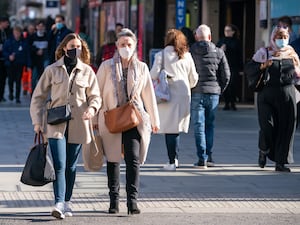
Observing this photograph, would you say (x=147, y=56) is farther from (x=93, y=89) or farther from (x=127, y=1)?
(x=93, y=89)

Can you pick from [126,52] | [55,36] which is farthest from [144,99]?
[55,36]

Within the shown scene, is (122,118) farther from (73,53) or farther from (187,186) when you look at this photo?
(187,186)

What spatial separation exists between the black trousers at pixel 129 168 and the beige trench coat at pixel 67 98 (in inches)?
16.2

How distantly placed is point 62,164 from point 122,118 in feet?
2.38

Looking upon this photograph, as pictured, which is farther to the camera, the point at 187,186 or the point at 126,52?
the point at 187,186

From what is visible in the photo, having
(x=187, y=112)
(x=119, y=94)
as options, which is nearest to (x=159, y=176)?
(x=187, y=112)

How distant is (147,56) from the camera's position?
26.9 metres

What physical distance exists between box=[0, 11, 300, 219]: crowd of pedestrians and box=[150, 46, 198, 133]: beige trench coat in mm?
13

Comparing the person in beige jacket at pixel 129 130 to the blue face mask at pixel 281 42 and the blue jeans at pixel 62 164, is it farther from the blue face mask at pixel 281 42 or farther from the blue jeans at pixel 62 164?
the blue face mask at pixel 281 42

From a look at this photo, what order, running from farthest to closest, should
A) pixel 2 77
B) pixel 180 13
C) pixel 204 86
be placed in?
pixel 2 77 < pixel 180 13 < pixel 204 86

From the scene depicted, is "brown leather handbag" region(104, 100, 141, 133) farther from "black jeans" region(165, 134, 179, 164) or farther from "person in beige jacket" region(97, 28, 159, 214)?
"black jeans" region(165, 134, 179, 164)

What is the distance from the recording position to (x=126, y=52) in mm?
9578

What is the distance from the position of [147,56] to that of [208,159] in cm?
1383

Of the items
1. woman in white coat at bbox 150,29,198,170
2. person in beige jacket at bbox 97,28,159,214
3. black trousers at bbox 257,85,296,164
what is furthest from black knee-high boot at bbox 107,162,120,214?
black trousers at bbox 257,85,296,164
